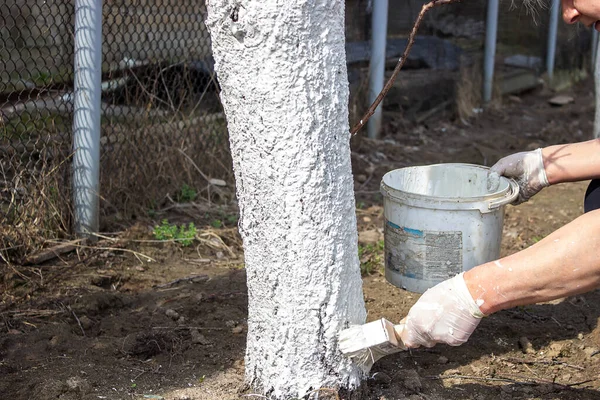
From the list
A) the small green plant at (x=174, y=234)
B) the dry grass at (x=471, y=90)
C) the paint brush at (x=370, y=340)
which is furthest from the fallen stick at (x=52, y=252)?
the dry grass at (x=471, y=90)

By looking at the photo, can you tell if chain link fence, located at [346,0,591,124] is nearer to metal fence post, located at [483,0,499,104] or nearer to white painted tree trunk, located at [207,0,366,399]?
metal fence post, located at [483,0,499,104]

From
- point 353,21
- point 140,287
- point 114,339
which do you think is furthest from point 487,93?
point 114,339

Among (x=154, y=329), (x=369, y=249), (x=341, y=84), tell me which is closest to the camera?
(x=341, y=84)

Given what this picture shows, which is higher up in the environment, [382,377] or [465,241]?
[465,241]

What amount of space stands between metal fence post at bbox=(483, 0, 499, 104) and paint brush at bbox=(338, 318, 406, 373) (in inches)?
224

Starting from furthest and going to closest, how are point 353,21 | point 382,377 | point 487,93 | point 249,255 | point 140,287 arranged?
point 487,93 < point 353,21 < point 140,287 < point 382,377 < point 249,255

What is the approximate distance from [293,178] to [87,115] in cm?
188

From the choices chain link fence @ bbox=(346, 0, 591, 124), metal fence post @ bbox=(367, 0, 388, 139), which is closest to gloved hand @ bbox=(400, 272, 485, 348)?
chain link fence @ bbox=(346, 0, 591, 124)

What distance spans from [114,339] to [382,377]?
1.02 meters

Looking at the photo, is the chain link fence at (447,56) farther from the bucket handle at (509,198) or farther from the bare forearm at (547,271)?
the bare forearm at (547,271)

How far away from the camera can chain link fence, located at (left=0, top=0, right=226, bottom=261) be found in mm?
3498

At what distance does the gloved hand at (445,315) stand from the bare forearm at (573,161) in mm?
884

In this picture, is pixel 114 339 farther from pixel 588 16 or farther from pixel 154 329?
pixel 588 16

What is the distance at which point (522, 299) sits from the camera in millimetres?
2092
